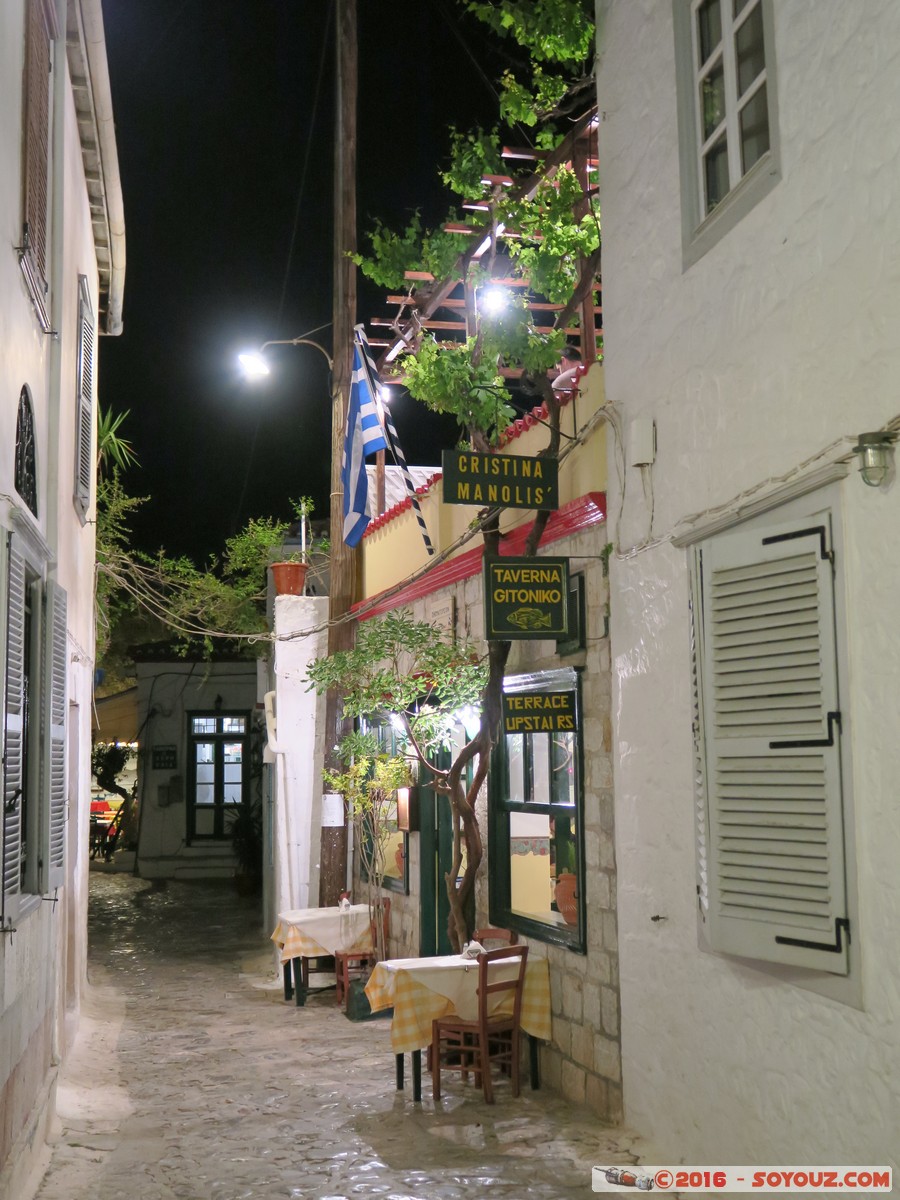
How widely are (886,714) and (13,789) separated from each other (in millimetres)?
3682

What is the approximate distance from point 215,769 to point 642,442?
18223mm

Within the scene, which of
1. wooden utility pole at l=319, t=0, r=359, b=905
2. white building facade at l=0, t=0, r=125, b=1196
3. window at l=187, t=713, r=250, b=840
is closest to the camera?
white building facade at l=0, t=0, r=125, b=1196

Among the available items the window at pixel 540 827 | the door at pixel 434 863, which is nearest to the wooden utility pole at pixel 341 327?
the door at pixel 434 863

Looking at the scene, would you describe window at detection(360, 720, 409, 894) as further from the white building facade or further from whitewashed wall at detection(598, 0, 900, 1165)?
whitewashed wall at detection(598, 0, 900, 1165)

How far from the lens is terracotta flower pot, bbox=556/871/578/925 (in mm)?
7149

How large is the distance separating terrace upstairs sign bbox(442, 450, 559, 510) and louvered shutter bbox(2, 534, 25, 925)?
2658 mm

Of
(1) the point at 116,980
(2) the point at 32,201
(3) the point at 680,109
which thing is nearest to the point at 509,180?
(3) the point at 680,109

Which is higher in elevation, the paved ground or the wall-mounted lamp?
the wall-mounted lamp

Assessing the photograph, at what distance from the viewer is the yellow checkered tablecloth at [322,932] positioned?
402 inches

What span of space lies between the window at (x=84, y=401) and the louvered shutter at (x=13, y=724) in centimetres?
412

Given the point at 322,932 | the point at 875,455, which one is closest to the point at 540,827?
the point at 322,932

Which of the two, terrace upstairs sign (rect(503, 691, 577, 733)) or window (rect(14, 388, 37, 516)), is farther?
terrace upstairs sign (rect(503, 691, 577, 733))

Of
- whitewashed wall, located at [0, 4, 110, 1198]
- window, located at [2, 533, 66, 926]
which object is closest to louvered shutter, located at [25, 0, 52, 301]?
whitewashed wall, located at [0, 4, 110, 1198]

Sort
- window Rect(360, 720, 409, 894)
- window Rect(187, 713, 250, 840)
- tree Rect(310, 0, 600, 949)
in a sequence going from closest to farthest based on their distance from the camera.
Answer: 1. tree Rect(310, 0, 600, 949)
2. window Rect(360, 720, 409, 894)
3. window Rect(187, 713, 250, 840)
